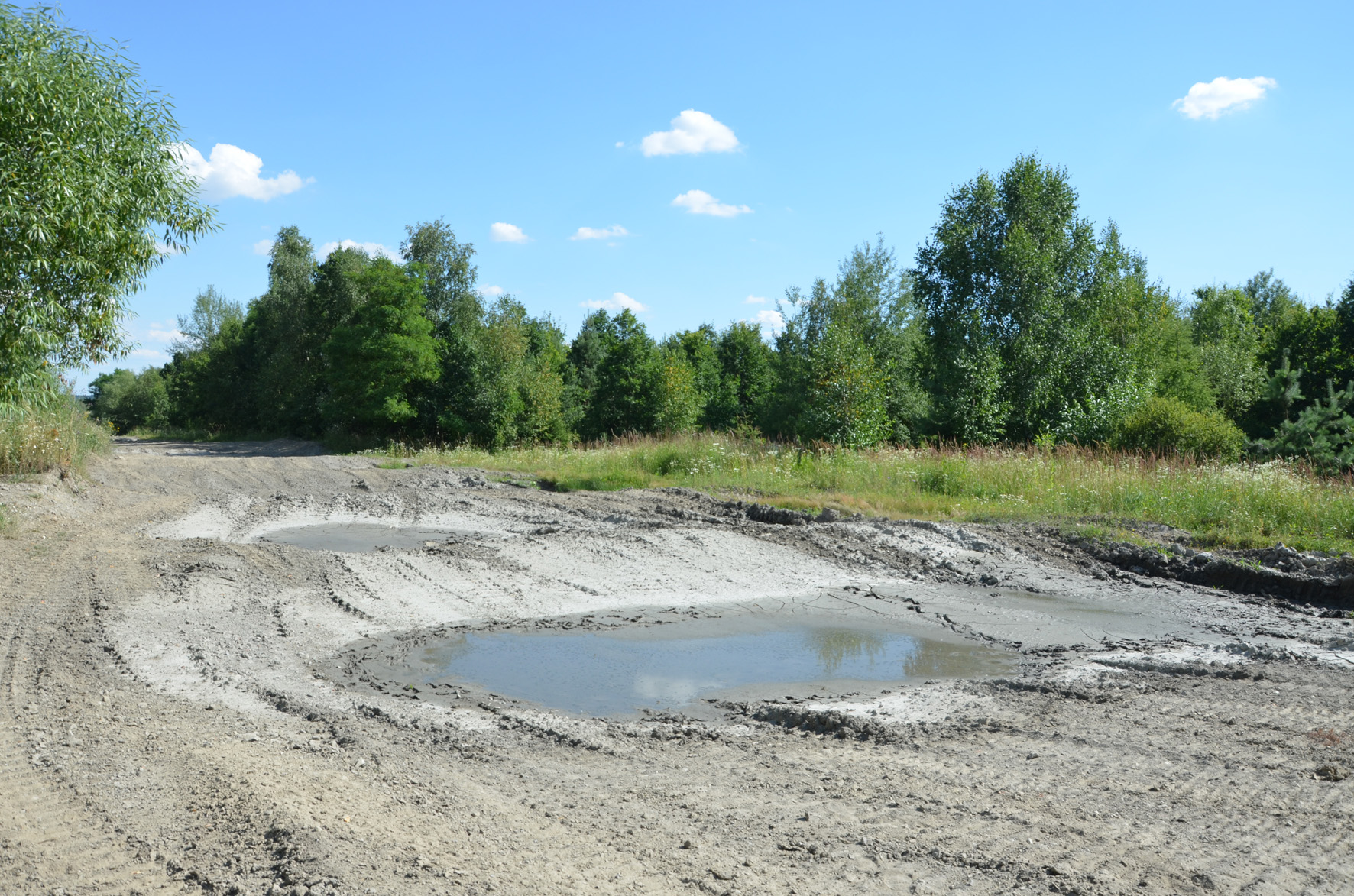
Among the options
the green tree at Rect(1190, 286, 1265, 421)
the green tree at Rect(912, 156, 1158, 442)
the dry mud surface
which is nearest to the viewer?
the dry mud surface

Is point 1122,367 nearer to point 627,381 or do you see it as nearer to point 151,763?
point 627,381

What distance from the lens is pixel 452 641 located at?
7.14 m

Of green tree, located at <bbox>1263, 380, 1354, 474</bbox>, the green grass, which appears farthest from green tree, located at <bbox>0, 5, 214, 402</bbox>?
green tree, located at <bbox>1263, 380, 1354, 474</bbox>

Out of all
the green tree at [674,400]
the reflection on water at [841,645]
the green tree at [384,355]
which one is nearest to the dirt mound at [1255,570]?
the reflection on water at [841,645]

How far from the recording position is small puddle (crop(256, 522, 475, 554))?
470 inches

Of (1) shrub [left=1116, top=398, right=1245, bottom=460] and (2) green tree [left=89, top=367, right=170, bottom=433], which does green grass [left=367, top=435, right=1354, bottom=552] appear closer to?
(1) shrub [left=1116, top=398, right=1245, bottom=460]

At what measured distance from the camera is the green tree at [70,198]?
318 inches

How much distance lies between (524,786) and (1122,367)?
29.8m

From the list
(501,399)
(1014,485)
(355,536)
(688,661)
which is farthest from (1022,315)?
(688,661)

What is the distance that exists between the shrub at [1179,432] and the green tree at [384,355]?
28510mm

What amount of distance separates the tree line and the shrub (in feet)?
0.18

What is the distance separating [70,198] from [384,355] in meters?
30.7

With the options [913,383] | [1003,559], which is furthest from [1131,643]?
[913,383]

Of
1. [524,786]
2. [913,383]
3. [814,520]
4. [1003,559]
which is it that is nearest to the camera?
[524,786]
